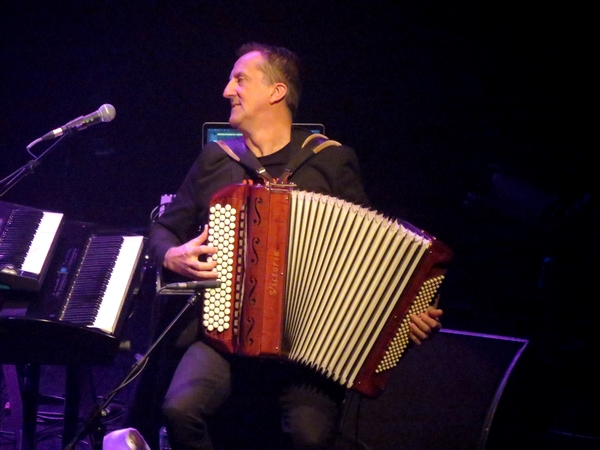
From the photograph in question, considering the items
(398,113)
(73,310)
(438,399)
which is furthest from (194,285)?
(398,113)

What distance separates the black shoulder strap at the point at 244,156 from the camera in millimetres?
2506

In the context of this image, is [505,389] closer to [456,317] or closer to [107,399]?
[456,317]

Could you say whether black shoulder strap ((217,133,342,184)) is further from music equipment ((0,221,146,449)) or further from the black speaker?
the black speaker

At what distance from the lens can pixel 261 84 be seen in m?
2.84

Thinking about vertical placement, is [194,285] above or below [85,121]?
below

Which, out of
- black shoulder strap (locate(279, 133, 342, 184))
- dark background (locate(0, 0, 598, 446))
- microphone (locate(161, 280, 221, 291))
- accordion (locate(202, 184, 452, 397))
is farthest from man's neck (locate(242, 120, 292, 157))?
dark background (locate(0, 0, 598, 446))

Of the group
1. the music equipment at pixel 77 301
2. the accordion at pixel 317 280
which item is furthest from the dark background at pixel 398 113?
the music equipment at pixel 77 301

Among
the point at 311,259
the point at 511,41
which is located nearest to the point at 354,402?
the point at 311,259

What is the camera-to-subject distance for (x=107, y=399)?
203 centimetres

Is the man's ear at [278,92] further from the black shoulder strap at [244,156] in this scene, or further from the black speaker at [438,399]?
the black speaker at [438,399]

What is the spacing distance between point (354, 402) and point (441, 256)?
1.17 m

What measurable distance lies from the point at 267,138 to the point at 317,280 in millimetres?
806

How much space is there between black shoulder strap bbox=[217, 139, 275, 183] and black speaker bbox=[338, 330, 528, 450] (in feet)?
3.81

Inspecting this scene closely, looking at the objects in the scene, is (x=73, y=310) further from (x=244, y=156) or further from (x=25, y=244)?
(x=244, y=156)
